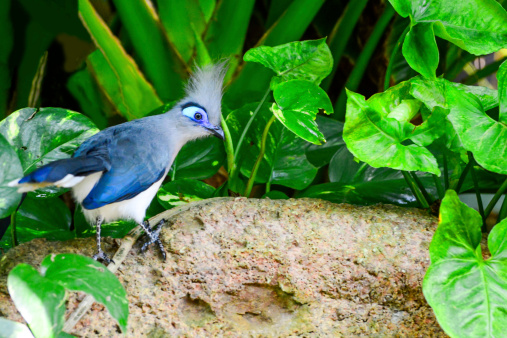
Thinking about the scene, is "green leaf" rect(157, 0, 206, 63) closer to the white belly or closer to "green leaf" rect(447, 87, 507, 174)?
the white belly

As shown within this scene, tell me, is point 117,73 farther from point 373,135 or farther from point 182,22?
point 373,135

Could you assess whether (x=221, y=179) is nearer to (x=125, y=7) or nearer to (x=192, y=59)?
(x=192, y=59)

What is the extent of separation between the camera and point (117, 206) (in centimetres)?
111

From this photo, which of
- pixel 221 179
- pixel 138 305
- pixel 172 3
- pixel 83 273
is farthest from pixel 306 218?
pixel 172 3

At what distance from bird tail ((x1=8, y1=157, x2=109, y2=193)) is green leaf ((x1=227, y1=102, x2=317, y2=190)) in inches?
20.9

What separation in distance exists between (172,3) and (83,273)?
3.42 ft

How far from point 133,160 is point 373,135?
53 cm

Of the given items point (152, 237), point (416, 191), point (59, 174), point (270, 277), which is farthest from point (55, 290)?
point (416, 191)

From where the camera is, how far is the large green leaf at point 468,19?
3.95ft

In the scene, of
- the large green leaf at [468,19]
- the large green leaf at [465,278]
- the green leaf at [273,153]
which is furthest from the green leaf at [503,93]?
the green leaf at [273,153]

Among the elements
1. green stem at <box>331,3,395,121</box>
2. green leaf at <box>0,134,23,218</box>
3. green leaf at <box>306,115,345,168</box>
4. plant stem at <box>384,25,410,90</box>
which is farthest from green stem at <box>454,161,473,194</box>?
green leaf at <box>0,134,23,218</box>

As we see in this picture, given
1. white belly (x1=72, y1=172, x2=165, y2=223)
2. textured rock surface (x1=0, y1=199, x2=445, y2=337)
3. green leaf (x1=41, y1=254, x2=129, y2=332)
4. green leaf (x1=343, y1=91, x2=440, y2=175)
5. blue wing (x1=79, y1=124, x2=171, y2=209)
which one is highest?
green leaf (x1=343, y1=91, x2=440, y2=175)

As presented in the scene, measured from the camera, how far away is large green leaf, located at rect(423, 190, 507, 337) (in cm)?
91

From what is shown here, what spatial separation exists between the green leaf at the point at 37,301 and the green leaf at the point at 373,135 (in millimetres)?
649
